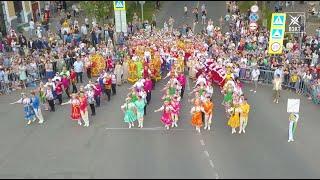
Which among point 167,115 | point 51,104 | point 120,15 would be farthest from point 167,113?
point 120,15

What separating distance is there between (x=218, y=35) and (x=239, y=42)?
5.48 feet

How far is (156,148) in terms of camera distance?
1736 cm

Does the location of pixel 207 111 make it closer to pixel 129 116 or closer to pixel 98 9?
pixel 129 116

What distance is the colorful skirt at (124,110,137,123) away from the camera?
62.1ft

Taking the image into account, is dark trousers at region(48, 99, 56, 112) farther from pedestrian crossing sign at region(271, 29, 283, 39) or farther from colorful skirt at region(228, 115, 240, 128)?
pedestrian crossing sign at region(271, 29, 283, 39)

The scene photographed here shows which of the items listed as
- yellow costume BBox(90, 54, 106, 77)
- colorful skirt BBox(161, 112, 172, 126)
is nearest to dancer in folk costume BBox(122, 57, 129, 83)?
yellow costume BBox(90, 54, 106, 77)

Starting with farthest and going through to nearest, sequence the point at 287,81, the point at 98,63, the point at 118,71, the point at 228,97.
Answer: the point at 98,63 → the point at 118,71 → the point at 287,81 → the point at 228,97

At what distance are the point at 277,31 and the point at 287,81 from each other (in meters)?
2.60

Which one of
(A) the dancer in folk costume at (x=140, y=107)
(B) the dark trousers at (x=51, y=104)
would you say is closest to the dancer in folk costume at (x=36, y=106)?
(B) the dark trousers at (x=51, y=104)

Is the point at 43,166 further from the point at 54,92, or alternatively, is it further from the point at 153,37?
the point at 153,37

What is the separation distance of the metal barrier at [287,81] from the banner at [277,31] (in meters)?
1.56

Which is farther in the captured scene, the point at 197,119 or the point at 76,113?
the point at 76,113

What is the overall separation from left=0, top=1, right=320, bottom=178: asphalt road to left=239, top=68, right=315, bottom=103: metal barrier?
138 centimetres

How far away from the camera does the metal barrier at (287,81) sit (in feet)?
75.4
